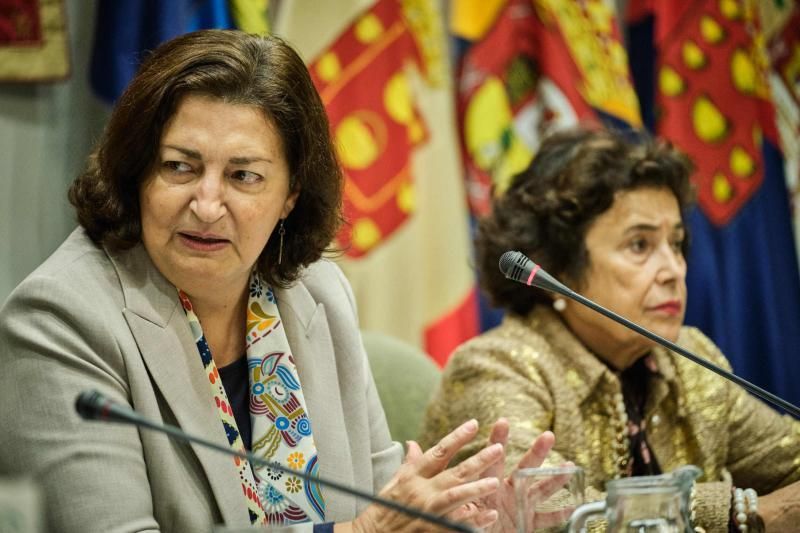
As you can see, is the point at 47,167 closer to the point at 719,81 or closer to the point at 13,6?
the point at 13,6

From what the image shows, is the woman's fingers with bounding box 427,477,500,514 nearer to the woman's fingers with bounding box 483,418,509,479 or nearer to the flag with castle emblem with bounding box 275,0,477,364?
the woman's fingers with bounding box 483,418,509,479

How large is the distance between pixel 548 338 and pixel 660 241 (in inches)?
13.7

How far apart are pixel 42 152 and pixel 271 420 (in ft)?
4.80

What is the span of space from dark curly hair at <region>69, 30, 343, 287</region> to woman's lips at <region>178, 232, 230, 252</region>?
10cm

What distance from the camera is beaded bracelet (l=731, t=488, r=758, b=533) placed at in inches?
85.6

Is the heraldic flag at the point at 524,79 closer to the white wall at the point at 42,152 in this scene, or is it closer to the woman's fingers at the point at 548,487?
the white wall at the point at 42,152

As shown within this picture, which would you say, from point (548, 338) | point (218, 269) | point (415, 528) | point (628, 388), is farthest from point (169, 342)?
point (628, 388)

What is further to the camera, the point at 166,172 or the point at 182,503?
the point at 166,172

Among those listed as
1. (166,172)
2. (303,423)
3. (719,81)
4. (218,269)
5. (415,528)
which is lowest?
(415,528)

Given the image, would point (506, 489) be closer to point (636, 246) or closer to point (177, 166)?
point (177, 166)

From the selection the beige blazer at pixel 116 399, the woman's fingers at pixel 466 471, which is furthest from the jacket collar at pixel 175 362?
the woman's fingers at pixel 466 471

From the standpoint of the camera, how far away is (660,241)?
8.62ft

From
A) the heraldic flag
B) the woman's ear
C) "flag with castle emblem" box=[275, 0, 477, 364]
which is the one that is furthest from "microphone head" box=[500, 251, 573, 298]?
the heraldic flag

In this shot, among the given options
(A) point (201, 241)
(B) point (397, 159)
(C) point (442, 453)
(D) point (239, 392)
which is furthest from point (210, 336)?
(B) point (397, 159)
